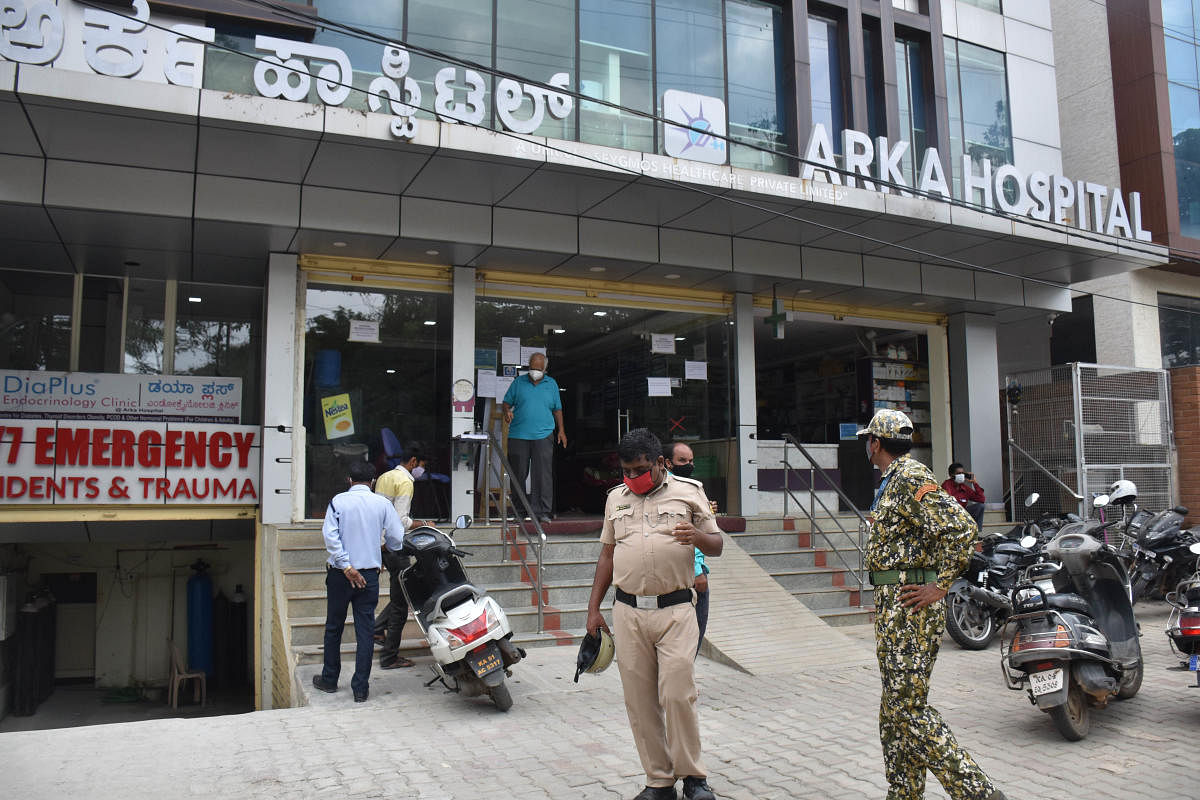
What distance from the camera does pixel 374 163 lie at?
9.32 meters

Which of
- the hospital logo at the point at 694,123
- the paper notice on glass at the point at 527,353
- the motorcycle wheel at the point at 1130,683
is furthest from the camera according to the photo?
the paper notice on glass at the point at 527,353

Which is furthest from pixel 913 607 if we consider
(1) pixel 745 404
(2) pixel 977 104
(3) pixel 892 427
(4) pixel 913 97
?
(2) pixel 977 104

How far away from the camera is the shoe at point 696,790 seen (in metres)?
4.20

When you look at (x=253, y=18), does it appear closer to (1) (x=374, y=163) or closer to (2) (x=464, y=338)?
(1) (x=374, y=163)

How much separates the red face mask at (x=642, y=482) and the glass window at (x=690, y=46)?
8.10 meters

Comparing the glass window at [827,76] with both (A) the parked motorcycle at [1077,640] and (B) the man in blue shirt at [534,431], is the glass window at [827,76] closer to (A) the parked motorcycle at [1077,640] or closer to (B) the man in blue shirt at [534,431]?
(B) the man in blue shirt at [534,431]

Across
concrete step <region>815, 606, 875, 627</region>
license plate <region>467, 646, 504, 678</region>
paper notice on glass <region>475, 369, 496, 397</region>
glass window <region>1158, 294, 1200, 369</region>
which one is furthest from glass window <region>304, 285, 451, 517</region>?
Answer: glass window <region>1158, 294, 1200, 369</region>

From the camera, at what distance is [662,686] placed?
4152 mm

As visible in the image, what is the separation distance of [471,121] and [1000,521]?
392 inches

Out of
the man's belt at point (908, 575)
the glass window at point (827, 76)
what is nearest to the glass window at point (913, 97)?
the glass window at point (827, 76)

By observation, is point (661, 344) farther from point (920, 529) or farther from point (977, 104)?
point (920, 529)

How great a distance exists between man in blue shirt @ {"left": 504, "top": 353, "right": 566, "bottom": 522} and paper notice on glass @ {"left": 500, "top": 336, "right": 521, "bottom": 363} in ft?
2.79

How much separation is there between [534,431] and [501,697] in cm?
508

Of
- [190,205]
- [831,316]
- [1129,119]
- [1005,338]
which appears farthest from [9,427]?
[1129,119]
